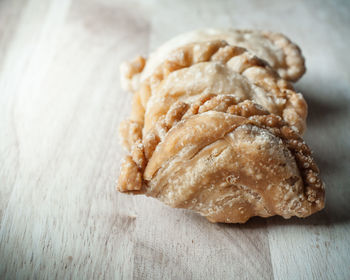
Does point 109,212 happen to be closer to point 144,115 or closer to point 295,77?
point 144,115

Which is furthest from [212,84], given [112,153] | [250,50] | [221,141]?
[112,153]

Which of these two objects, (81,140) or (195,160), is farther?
(81,140)

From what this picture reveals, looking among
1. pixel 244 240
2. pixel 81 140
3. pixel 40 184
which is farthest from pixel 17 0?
pixel 244 240

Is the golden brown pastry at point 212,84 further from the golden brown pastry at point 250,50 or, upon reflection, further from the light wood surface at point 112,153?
the light wood surface at point 112,153

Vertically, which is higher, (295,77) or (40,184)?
(295,77)

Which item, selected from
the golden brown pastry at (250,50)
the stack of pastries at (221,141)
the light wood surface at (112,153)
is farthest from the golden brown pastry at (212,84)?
the light wood surface at (112,153)
